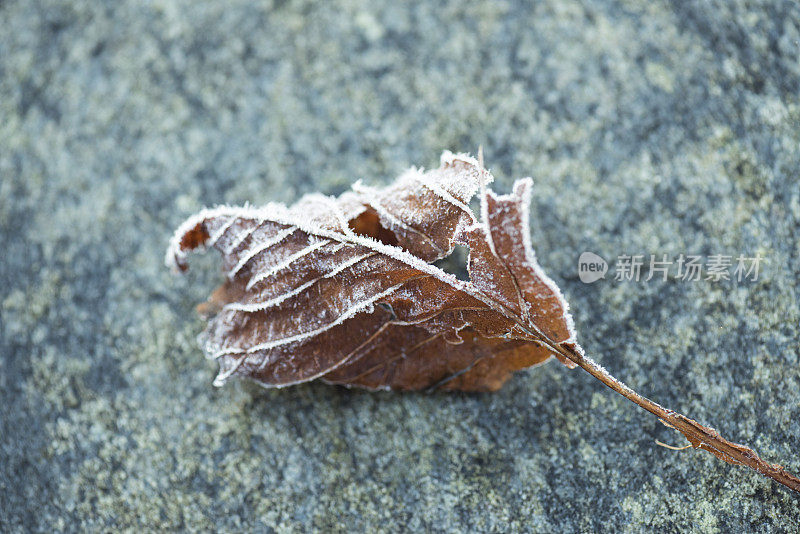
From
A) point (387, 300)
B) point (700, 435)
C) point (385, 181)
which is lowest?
point (700, 435)

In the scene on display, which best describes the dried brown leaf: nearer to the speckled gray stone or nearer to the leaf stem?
the leaf stem

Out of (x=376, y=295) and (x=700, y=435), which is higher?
(x=376, y=295)

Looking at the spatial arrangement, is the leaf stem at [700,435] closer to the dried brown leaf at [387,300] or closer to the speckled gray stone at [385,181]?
the dried brown leaf at [387,300]

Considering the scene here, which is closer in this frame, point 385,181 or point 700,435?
point 700,435

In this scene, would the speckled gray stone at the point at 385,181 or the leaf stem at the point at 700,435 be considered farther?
the speckled gray stone at the point at 385,181

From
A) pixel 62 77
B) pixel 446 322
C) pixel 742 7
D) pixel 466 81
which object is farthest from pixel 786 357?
pixel 62 77

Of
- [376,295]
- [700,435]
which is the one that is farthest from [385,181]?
[700,435]

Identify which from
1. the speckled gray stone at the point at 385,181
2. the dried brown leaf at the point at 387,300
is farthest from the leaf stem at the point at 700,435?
the speckled gray stone at the point at 385,181

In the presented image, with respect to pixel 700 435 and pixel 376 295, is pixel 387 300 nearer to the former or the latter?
pixel 376 295

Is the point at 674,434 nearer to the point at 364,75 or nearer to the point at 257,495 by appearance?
the point at 257,495
